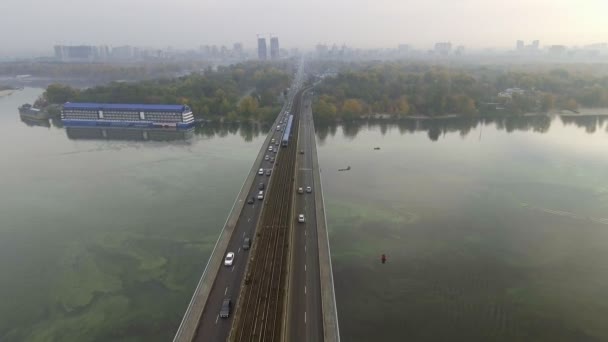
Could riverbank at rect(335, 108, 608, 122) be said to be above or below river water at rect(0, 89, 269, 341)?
above

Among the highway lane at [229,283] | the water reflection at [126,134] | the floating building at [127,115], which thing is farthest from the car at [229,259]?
the floating building at [127,115]

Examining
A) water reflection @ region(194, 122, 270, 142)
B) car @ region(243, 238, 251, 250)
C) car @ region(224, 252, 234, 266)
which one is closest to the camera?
car @ region(224, 252, 234, 266)

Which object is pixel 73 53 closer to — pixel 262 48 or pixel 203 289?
pixel 262 48

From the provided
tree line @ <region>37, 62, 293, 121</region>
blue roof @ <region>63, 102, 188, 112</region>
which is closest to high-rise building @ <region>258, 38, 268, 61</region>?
tree line @ <region>37, 62, 293, 121</region>

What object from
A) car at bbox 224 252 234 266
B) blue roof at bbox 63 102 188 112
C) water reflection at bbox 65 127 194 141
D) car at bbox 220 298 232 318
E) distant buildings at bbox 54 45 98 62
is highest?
distant buildings at bbox 54 45 98 62

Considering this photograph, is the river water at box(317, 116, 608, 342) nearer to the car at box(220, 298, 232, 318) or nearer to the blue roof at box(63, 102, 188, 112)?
the car at box(220, 298, 232, 318)

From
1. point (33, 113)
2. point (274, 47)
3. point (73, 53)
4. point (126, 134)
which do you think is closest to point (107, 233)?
point (126, 134)

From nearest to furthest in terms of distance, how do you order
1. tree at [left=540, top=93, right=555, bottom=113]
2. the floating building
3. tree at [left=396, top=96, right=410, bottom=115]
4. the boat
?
the floating building < the boat < tree at [left=396, top=96, right=410, bottom=115] < tree at [left=540, top=93, right=555, bottom=113]

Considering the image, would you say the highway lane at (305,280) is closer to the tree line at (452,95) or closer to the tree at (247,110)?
the tree at (247,110)
